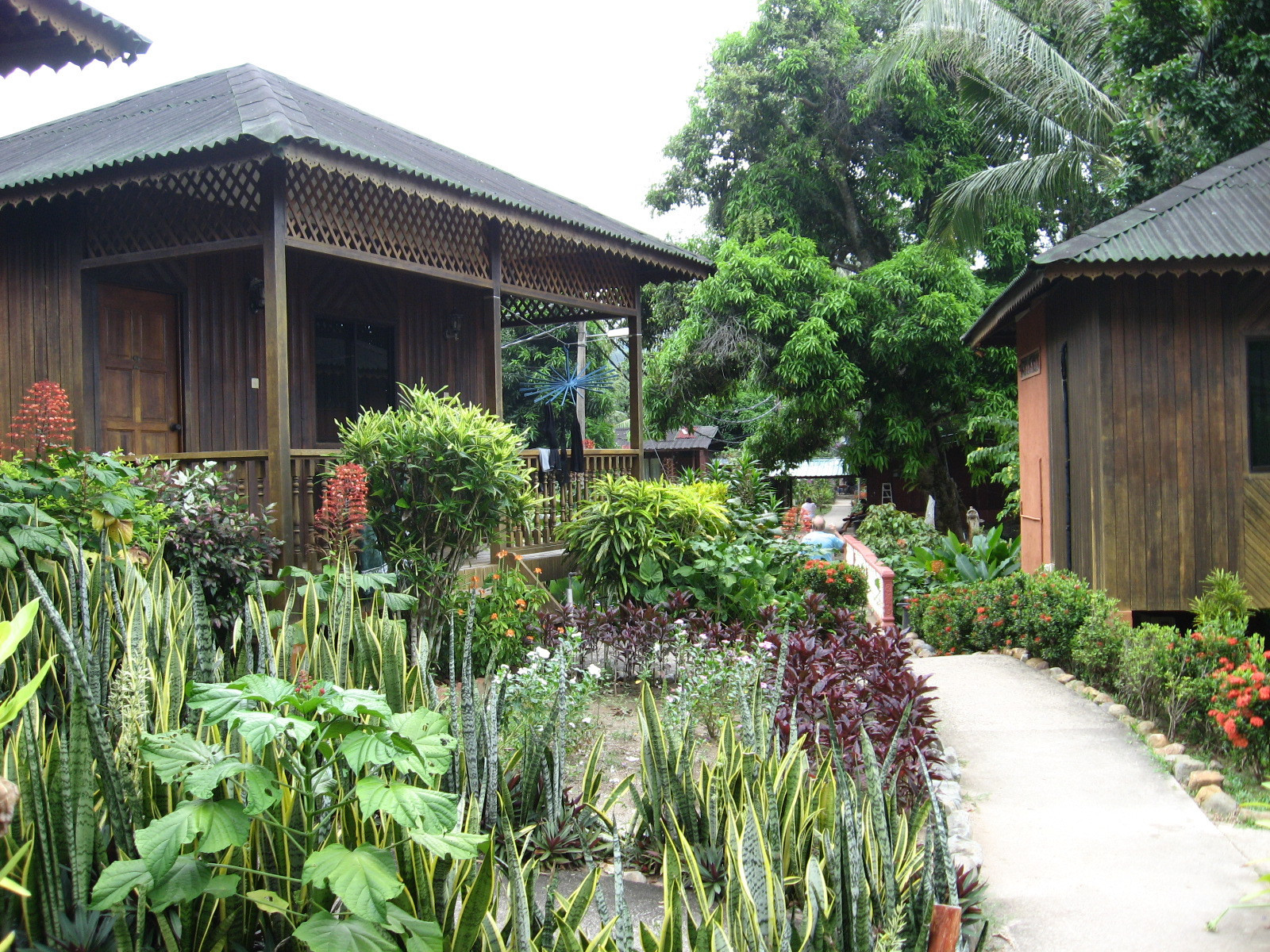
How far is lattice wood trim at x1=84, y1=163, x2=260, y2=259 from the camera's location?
762cm

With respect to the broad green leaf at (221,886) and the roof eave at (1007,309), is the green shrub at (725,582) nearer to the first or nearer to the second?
the roof eave at (1007,309)

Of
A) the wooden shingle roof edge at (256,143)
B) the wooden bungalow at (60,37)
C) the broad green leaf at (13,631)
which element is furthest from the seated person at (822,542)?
the broad green leaf at (13,631)

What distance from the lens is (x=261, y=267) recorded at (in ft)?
33.7

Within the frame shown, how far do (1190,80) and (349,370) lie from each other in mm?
10300

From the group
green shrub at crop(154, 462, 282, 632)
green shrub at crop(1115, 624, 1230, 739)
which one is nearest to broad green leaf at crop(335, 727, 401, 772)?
green shrub at crop(154, 462, 282, 632)

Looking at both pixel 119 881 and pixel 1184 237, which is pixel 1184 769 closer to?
pixel 119 881

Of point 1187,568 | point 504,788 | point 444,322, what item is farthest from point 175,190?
point 1187,568

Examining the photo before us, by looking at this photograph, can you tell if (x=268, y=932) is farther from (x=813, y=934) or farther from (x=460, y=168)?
(x=460, y=168)

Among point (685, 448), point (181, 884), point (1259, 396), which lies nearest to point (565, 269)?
point (1259, 396)

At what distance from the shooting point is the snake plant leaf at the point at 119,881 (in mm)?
1945

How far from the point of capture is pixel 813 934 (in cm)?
249

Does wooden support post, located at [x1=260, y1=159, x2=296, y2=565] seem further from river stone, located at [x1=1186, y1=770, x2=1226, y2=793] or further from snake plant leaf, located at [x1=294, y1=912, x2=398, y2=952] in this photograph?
river stone, located at [x1=1186, y1=770, x2=1226, y2=793]

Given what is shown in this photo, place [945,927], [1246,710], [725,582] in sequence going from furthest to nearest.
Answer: [725,582] → [1246,710] → [945,927]

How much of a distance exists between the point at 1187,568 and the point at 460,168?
27.2 ft
